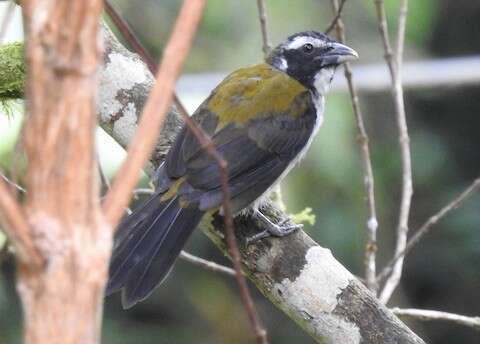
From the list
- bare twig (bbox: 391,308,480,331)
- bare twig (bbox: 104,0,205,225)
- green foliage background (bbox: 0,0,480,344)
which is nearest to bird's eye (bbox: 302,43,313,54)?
green foliage background (bbox: 0,0,480,344)

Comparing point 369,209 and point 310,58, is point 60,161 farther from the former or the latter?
point 310,58

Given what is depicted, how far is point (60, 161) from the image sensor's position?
1225 millimetres

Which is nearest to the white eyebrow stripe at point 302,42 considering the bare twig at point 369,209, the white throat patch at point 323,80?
the white throat patch at point 323,80

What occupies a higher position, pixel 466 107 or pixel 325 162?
pixel 466 107

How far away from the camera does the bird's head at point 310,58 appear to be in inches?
165

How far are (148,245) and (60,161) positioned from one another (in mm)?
1986

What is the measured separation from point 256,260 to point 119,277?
40 cm

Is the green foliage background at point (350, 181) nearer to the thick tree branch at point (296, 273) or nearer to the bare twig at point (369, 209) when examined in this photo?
the bare twig at point (369, 209)

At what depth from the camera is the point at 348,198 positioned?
5.91m

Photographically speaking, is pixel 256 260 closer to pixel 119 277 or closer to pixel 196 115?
pixel 119 277

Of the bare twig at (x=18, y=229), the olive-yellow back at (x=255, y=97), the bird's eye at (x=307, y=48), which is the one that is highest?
the bird's eye at (x=307, y=48)

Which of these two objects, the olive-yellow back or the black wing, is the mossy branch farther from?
the olive-yellow back

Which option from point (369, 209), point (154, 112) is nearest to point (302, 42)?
point (369, 209)

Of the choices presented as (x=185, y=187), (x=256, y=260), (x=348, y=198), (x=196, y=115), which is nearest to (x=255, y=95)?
(x=196, y=115)
